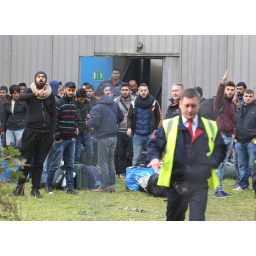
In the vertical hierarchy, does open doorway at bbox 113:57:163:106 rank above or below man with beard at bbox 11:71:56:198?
above

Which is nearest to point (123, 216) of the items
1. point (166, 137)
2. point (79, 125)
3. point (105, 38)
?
point (166, 137)

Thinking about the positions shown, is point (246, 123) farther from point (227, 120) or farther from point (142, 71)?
point (142, 71)

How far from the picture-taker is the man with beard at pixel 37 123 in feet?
22.3

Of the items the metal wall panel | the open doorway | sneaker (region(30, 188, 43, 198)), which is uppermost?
the metal wall panel

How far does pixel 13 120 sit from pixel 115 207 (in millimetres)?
3838

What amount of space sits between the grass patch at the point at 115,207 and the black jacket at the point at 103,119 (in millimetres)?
1155

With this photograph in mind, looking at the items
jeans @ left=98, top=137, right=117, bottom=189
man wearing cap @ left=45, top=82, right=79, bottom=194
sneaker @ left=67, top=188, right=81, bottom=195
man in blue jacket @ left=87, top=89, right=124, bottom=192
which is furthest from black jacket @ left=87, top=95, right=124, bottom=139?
sneaker @ left=67, top=188, right=81, bottom=195

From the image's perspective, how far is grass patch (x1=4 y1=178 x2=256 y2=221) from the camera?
5.61m

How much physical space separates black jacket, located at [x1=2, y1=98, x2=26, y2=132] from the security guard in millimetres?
5673

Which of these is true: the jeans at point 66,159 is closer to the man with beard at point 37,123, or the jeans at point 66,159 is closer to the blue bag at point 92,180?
the man with beard at point 37,123

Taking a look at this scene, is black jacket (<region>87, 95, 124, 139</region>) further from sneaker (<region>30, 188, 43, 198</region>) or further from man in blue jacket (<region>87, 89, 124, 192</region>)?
sneaker (<region>30, 188, 43, 198</region>)

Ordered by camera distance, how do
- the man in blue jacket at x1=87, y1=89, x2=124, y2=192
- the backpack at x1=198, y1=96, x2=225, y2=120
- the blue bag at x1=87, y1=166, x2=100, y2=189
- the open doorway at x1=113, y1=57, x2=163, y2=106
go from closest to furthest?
the backpack at x1=198, y1=96, x2=225, y2=120 < the man in blue jacket at x1=87, y1=89, x2=124, y2=192 < the blue bag at x1=87, y1=166, x2=100, y2=189 < the open doorway at x1=113, y1=57, x2=163, y2=106

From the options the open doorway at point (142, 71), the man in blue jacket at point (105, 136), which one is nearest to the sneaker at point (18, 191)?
the man in blue jacket at point (105, 136)

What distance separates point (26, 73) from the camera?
1220cm
